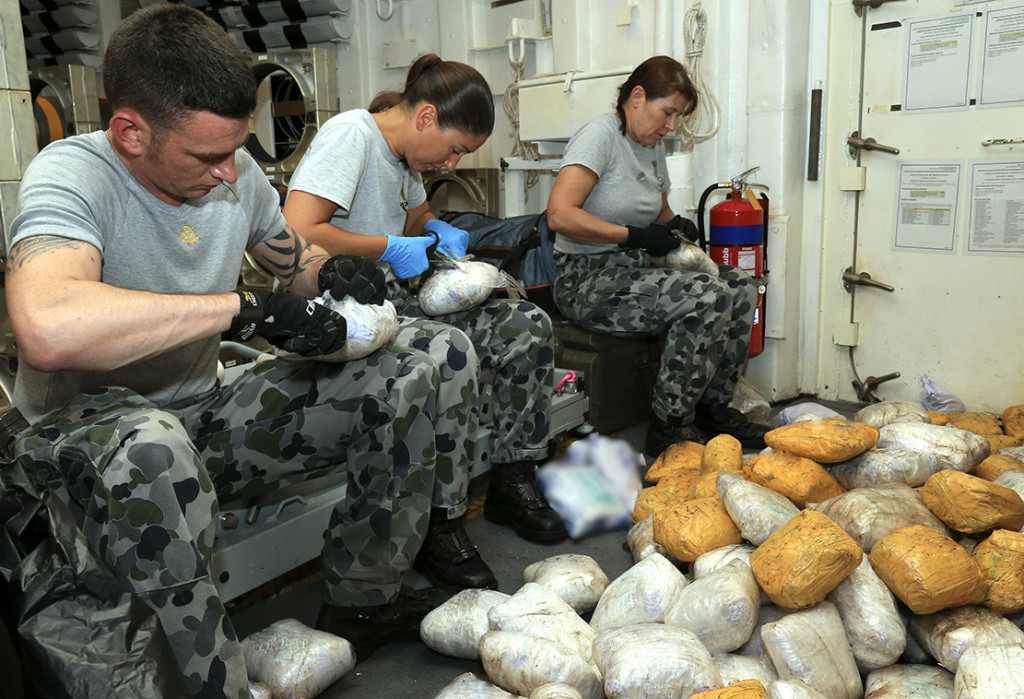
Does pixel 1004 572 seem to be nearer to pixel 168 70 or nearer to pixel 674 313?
pixel 674 313

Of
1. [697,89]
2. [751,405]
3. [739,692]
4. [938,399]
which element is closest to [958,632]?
[739,692]

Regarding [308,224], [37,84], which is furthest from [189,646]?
[37,84]

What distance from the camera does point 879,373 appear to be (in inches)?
137

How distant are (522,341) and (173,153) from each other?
3.56ft

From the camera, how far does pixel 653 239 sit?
293 cm

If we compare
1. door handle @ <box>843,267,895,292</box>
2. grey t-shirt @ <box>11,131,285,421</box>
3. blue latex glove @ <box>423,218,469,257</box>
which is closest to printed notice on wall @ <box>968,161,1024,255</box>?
door handle @ <box>843,267,895,292</box>

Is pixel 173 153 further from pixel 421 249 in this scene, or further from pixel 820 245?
pixel 820 245

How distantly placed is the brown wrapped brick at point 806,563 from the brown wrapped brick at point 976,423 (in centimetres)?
140

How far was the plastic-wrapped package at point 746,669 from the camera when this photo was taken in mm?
1471

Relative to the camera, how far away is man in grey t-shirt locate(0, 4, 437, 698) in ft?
4.16

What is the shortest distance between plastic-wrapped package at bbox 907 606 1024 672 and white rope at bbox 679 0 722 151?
229 centimetres

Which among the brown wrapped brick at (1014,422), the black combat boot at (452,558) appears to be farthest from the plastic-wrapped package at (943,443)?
the black combat boot at (452,558)

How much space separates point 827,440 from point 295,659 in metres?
1.32

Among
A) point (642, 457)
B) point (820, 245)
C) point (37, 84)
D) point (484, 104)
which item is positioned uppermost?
point (37, 84)
